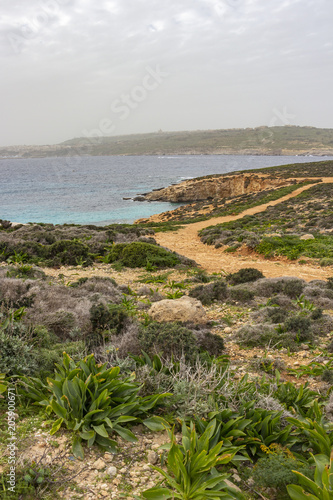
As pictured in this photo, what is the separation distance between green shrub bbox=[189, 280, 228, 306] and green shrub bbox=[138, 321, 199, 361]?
3.39m

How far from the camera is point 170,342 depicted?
16.0 feet

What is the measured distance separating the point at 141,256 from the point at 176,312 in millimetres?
6209

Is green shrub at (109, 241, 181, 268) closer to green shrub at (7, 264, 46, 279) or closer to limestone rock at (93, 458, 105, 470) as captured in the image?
green shrub at (7, 264, 46, 279)

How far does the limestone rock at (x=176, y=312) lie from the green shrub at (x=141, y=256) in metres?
5.52

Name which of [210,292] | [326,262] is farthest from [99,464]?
[326,262]

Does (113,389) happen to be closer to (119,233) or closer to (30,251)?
(30,251)

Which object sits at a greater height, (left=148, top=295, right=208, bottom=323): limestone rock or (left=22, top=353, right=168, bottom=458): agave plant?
(left=22, top=353, right=168, bottom=458): agave plant

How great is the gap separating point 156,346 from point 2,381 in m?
2.05

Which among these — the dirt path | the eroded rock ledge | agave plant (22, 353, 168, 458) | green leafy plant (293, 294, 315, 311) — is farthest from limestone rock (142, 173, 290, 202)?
agave plant (22, 353, 168, 458)

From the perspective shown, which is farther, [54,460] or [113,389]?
[113,389]

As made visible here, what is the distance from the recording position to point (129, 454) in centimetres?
308

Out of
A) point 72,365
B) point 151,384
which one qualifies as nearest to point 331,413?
point 151,384

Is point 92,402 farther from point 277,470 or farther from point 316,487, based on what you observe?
point 316,487

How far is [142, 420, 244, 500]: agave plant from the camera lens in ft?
8.32
